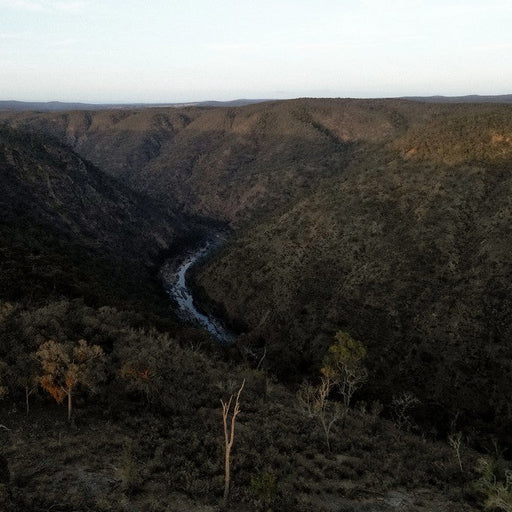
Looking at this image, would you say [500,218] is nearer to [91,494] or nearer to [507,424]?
[507,424]

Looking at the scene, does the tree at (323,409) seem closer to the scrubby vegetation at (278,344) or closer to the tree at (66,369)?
the scrubby vegetation at (278,344)

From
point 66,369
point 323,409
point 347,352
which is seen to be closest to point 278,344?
point 347,352

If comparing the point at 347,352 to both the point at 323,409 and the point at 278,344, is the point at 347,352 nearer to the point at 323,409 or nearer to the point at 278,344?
the point at 323,409

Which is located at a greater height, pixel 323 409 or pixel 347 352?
pixel 347 352

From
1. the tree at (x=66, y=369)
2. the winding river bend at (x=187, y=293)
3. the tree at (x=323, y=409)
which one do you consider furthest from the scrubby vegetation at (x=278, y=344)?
the winding river bend at (x=187, y=293)

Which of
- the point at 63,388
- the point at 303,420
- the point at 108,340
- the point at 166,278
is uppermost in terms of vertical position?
the point at 63,388

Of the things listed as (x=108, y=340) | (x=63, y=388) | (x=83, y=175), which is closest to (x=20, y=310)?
(x=108, y=340)
